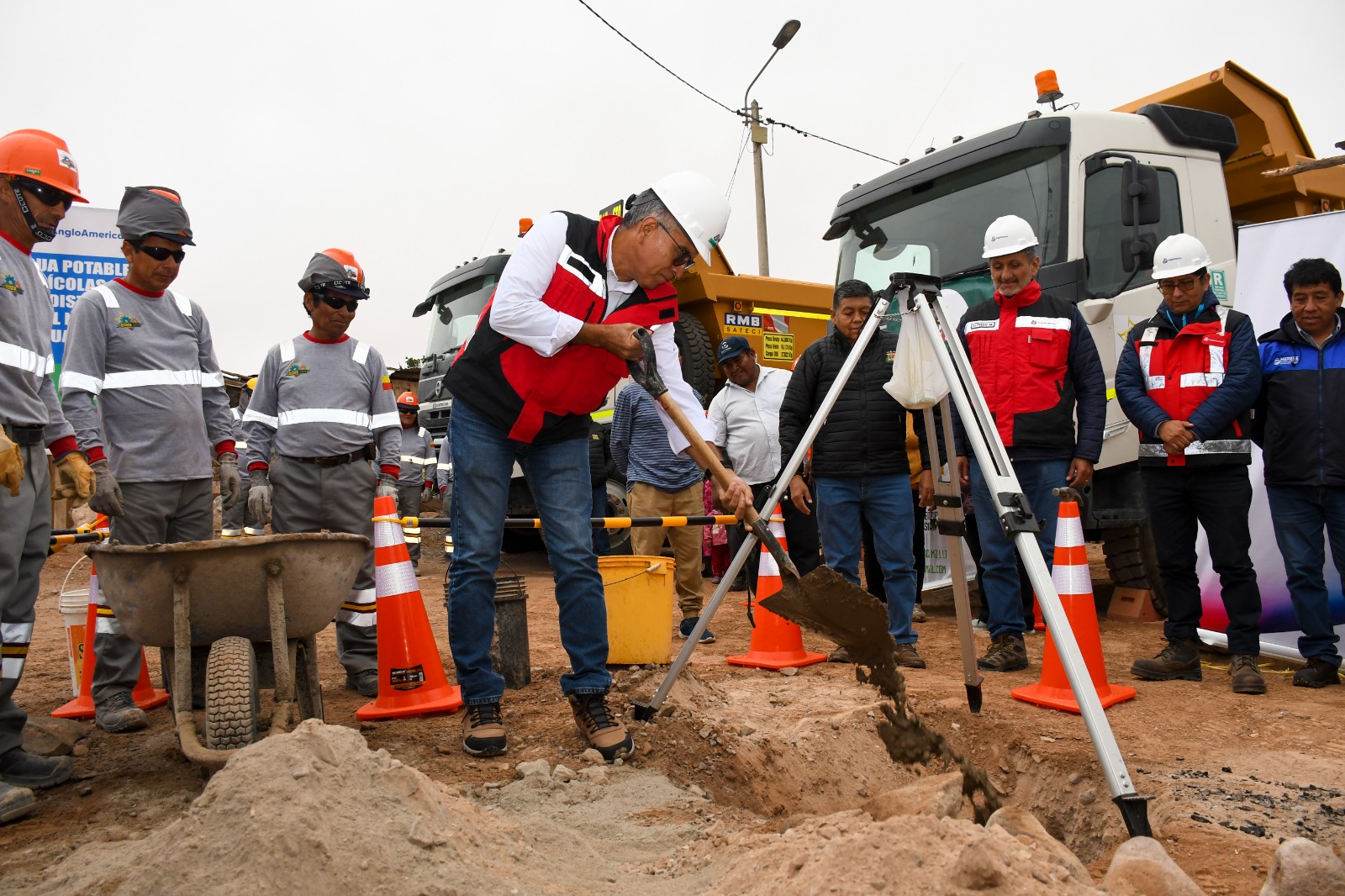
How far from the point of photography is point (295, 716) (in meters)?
3.26

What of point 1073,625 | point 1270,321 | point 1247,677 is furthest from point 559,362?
point 1270,321

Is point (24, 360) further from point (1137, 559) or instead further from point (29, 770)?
point (1137, 559)

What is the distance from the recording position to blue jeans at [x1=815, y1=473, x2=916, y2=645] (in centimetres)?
495

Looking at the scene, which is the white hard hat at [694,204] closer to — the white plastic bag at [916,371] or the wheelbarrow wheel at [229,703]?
the white plastic bag at [916,371]

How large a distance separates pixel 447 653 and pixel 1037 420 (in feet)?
11.5

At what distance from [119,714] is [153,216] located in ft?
6.71

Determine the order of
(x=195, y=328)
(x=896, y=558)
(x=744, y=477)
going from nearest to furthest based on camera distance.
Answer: (x=195, y=328)
(x=896, y=558)
(x=744, y=477)

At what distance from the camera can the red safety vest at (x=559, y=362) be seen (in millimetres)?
3148

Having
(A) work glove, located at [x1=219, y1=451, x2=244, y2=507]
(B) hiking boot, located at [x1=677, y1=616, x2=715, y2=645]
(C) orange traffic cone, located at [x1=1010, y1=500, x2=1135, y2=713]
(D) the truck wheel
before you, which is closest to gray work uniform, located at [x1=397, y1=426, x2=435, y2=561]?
(D) the truck wheel

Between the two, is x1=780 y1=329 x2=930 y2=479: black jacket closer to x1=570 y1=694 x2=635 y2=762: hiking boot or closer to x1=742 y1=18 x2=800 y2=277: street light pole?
x1=570 y1=694 x2=635 y2=762: hiking boot

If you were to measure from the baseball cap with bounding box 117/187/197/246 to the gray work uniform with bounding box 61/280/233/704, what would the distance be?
289mm

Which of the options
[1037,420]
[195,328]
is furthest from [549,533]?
[1037,420]

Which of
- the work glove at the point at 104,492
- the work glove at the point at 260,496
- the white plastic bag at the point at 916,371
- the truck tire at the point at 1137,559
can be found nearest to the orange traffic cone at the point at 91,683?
the work glove at the point at 104,492

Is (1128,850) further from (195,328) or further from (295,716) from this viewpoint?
(195,328)
